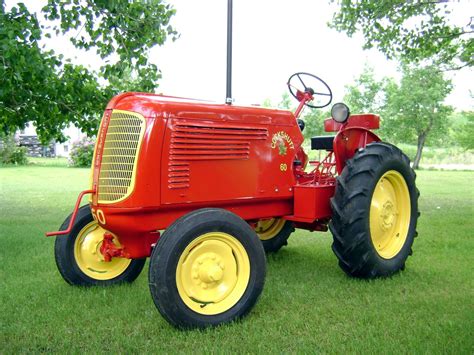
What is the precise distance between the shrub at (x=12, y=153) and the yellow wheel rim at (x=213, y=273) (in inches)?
1069

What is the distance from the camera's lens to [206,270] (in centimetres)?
335

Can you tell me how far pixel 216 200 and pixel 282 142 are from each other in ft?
2.84

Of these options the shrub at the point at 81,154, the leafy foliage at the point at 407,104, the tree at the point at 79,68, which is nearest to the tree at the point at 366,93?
the leafy foliage at the point at 407,104

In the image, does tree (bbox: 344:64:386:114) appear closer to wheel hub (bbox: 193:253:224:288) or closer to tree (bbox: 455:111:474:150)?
tree (bbox: 455:111:474:150)

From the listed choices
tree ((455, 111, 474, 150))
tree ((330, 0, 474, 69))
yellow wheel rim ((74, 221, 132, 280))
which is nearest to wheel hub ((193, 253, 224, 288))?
yellow wheel rim ((74, 221, 132, 280))

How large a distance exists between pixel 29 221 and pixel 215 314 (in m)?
5.97

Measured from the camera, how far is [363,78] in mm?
35219

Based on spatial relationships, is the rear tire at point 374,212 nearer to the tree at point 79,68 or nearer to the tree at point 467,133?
the tree at point 79,68

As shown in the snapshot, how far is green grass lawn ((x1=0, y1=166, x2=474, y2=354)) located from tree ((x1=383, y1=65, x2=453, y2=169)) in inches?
1170

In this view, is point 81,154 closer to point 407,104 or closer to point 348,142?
point 407,104

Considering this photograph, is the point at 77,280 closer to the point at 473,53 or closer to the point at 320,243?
the point at 320,243

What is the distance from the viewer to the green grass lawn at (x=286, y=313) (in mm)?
2961

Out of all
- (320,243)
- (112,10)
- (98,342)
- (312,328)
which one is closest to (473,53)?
(320,243)

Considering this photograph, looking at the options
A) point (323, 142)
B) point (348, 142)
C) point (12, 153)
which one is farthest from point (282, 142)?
point (12, 153)
